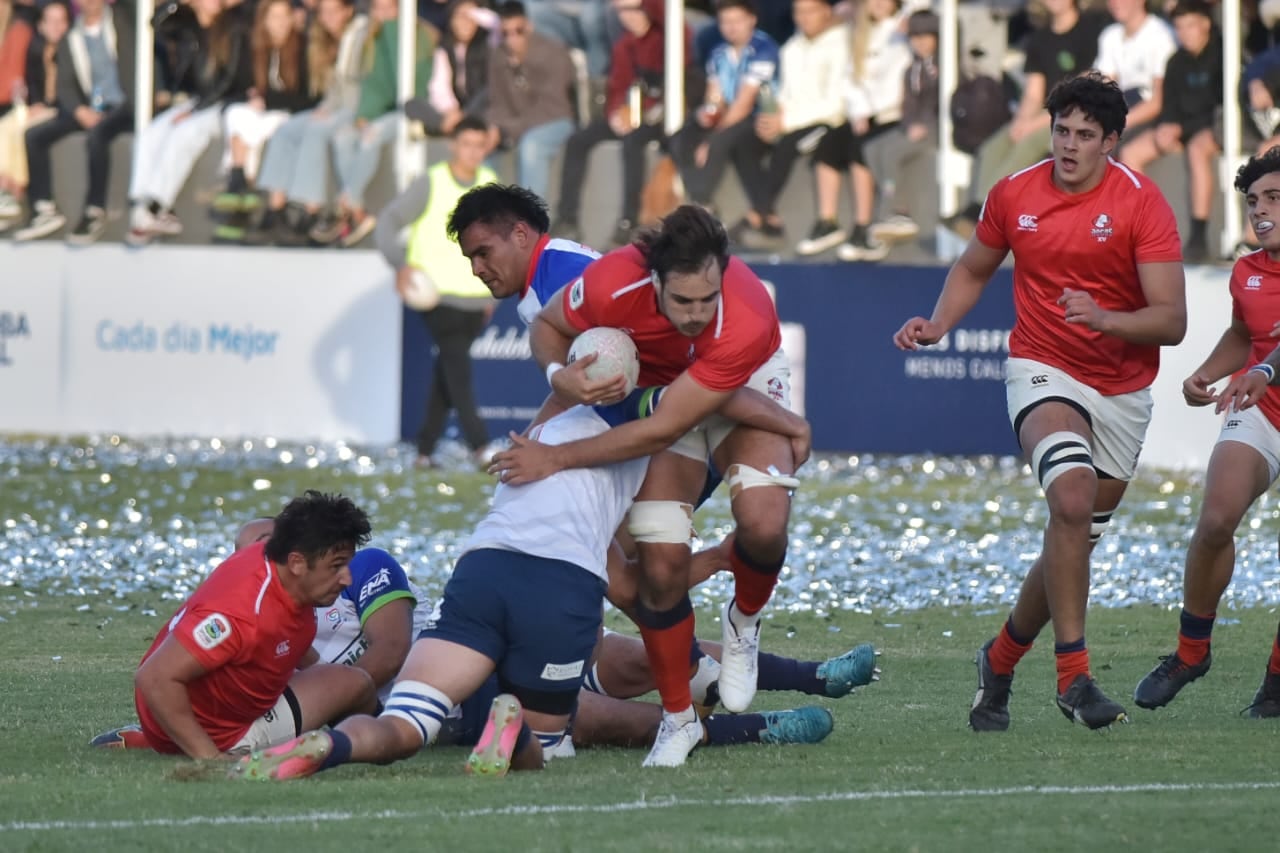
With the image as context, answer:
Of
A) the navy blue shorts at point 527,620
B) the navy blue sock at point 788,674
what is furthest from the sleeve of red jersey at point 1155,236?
the navy blue shorts at point 527,620

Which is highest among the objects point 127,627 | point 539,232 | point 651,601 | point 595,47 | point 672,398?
point 595,47

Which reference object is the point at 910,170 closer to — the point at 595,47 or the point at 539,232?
the point at 595,47

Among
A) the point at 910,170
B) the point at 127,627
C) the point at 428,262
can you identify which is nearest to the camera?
the point at 127,627

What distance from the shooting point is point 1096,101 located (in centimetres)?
740

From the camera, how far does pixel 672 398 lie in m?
6.86

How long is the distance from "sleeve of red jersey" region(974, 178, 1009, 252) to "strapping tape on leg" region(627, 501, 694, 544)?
167cm

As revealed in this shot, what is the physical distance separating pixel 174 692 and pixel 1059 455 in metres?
3.02

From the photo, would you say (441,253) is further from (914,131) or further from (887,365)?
(914,131)

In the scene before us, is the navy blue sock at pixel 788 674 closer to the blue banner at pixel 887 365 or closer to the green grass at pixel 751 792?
the green grass at pixel 751 792

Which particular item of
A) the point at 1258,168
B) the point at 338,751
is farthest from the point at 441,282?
the point at 338,751

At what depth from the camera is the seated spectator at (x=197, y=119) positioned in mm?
20125

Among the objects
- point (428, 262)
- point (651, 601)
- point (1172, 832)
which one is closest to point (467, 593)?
point (651, 601)

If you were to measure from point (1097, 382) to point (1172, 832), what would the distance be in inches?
96.6

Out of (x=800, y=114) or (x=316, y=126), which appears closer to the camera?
(x=800, y=114)
